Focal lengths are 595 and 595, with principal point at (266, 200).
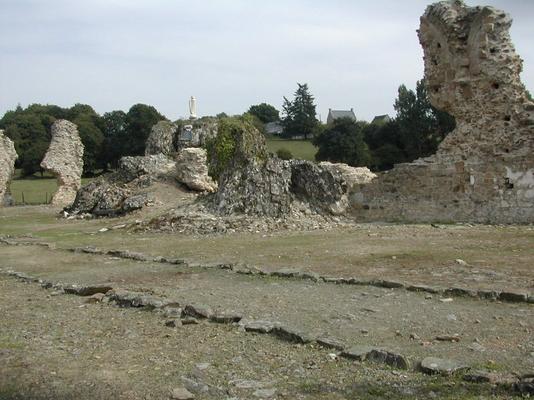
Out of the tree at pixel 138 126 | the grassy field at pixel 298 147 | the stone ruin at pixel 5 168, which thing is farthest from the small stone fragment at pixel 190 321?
the tree at pixel 138 126

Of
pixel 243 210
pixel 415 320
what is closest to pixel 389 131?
pixel 243 210

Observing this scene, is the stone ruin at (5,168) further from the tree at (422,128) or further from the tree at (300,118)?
the tree at (300,118)

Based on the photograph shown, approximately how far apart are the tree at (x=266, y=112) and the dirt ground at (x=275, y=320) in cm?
7743

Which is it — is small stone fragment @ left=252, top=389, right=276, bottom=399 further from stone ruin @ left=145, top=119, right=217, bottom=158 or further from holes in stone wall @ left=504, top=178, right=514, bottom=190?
stone ruin @ left=145, top=119, right=217, bottom=158

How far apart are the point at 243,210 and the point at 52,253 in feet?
17.0

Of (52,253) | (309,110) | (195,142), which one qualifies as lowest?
(52,253)

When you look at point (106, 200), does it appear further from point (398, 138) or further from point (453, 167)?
point (398, 138)

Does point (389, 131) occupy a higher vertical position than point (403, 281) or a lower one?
higher

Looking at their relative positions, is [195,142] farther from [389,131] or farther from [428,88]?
[389,131]

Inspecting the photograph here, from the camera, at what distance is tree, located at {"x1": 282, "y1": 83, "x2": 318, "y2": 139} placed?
238 ft

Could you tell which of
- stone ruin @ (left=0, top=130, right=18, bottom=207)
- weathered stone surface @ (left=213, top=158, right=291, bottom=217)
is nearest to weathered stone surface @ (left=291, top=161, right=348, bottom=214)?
weathered stone surface @ (left=213, top=158, right=291, bottom=217)

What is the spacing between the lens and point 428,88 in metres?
15.8

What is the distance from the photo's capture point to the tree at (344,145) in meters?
49.1

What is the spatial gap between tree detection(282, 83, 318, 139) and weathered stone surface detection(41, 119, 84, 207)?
4286 centimetres
